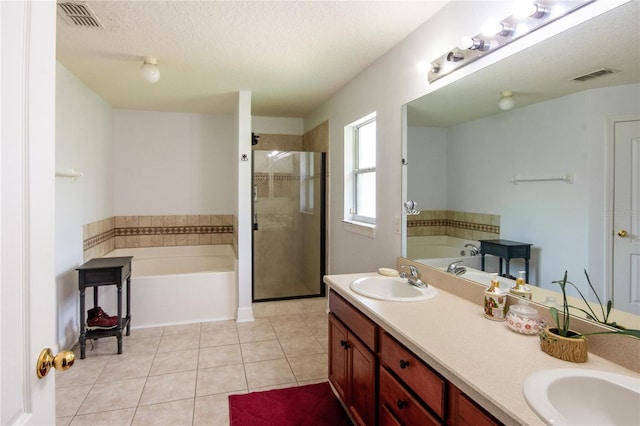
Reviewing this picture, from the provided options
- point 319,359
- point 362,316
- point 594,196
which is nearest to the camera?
point 594,196

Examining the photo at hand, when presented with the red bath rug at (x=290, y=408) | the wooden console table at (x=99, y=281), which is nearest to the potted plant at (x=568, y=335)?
the red bath rug at (x=290, y=408)

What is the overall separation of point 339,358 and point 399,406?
0.71 metres

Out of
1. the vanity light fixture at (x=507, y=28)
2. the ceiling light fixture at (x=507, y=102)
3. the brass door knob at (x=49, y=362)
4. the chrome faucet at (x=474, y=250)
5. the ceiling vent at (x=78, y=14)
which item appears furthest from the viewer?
the ceiling vent at (x=78, y=14)

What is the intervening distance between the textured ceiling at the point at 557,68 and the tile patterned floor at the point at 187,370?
2.05 m

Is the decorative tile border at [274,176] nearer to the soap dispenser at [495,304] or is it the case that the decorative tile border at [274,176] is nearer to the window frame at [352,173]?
the window frame at [352,173]

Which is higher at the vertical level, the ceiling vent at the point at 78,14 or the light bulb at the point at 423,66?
the ceiling vent at the point at 78,14

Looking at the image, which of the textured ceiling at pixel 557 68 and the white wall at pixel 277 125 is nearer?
the textured ceiling at pixel 557 68

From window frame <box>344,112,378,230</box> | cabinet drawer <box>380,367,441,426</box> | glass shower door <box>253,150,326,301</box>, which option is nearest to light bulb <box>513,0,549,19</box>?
cabinet drawer <box>380,367,441,426</box>

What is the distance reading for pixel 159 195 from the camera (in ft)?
15.2

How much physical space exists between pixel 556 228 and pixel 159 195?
4.37 meters

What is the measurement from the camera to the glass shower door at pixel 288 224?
13.3 feet

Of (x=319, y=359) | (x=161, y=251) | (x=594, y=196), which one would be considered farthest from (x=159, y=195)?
(x=594, y=196)

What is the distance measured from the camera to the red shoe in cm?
300

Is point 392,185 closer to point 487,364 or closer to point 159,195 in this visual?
point 487,364
